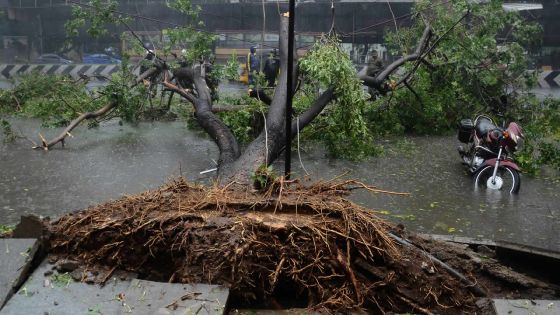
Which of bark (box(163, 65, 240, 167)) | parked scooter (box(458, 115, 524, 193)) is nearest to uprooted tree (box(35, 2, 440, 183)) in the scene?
bark (box(163, 65, 240, 167))

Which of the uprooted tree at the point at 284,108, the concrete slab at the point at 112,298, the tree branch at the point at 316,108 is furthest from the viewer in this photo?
the tree branch at the point at 316,108

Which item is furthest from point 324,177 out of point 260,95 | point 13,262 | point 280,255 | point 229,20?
point 229,20

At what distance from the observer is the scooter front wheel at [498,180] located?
7.31 meters

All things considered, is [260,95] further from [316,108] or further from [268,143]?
[268,143]

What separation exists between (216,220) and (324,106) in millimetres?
4138

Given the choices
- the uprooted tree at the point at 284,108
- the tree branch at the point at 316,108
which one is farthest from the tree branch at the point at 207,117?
the tree branch at the point at 316,108

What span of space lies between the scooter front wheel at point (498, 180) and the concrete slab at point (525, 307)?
13.1 ft

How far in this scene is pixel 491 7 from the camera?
10.0 m

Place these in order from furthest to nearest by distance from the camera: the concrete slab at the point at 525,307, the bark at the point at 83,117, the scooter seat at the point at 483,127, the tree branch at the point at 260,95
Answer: the bark at the point at 83,117
the scooter seat at the point at 483,127
the tree branch at the point at 260,95
the concrete slab at the point at 525,307

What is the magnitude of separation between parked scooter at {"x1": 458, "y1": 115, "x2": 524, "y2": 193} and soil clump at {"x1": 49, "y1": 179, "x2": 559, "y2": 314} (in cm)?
346

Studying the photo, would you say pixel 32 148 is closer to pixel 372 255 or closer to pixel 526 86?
pixel 372 255

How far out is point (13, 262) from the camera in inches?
141

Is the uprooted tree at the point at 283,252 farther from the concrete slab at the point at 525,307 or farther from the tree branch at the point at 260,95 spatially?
the tree branch at the point at 260,95

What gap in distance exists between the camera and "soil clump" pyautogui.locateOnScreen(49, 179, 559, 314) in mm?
3729
